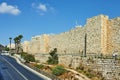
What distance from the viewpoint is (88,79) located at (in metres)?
37.6

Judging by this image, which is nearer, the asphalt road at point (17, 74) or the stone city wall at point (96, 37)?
the asphalt road at point (17, 74)

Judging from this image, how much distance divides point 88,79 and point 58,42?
26790 mm

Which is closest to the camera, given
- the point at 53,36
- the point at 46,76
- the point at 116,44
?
the point at 116,44

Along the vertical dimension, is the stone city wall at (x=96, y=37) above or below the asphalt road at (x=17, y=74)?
above

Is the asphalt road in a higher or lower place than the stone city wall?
lower

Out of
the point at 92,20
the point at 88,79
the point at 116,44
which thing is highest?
the point at 92,20

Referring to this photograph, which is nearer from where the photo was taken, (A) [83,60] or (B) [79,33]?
(A) [83,60]

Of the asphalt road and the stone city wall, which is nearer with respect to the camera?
the asphalt road

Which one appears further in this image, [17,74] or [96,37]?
[17,74]

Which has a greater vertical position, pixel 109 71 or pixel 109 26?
pixel 109 26

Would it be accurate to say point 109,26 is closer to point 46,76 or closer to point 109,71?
point 109,71

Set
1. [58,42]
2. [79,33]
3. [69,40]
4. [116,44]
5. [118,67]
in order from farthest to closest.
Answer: [58,42], [69,40], [79,33], [116,44], [118,67]

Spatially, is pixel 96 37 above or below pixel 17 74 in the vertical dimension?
above

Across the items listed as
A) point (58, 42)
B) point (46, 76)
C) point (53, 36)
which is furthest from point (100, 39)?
point (53, 36)
